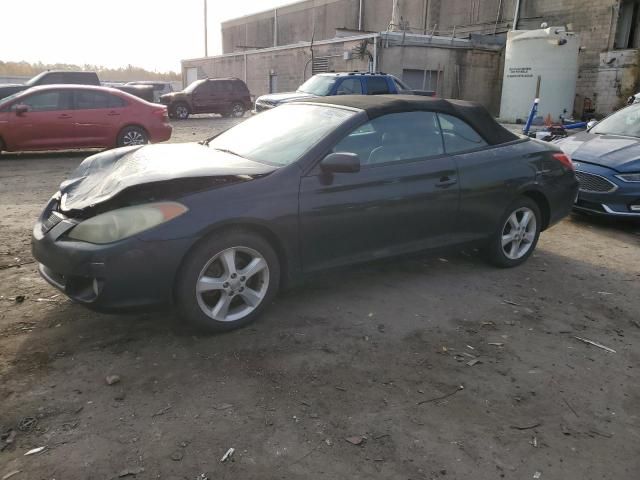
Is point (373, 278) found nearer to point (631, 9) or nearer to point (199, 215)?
point (199, 215)

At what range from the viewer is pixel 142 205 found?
129 inches

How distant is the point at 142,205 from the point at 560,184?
13.0 feet

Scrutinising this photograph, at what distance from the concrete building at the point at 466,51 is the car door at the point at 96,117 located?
497 inches

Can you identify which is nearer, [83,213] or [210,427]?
[210,427]

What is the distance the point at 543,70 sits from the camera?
17.7 meters

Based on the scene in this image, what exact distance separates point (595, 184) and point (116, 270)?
18.9 feet

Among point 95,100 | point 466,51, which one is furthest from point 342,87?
point 466,51

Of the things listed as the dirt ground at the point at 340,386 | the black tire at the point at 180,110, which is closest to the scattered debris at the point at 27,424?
the dirt ground at the point at 340,386

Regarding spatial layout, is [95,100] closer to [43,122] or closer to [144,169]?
[43,122]

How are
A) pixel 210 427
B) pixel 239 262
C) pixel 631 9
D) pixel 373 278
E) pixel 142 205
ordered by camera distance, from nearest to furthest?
pixel 210 427, pixel 142 205, pixel 239 262, pixel 373 278, pixel 631 9

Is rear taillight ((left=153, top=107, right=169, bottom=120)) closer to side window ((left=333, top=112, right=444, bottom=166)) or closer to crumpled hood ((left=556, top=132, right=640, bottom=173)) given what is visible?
crumpled hood ((left=556, top=132, right=640, bottom=173))

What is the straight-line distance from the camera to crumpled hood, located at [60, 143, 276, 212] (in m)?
3.47

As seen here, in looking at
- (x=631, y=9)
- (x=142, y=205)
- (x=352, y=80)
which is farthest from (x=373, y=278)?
(x=631, y=9)

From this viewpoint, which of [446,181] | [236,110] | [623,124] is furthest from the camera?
[236,110]
